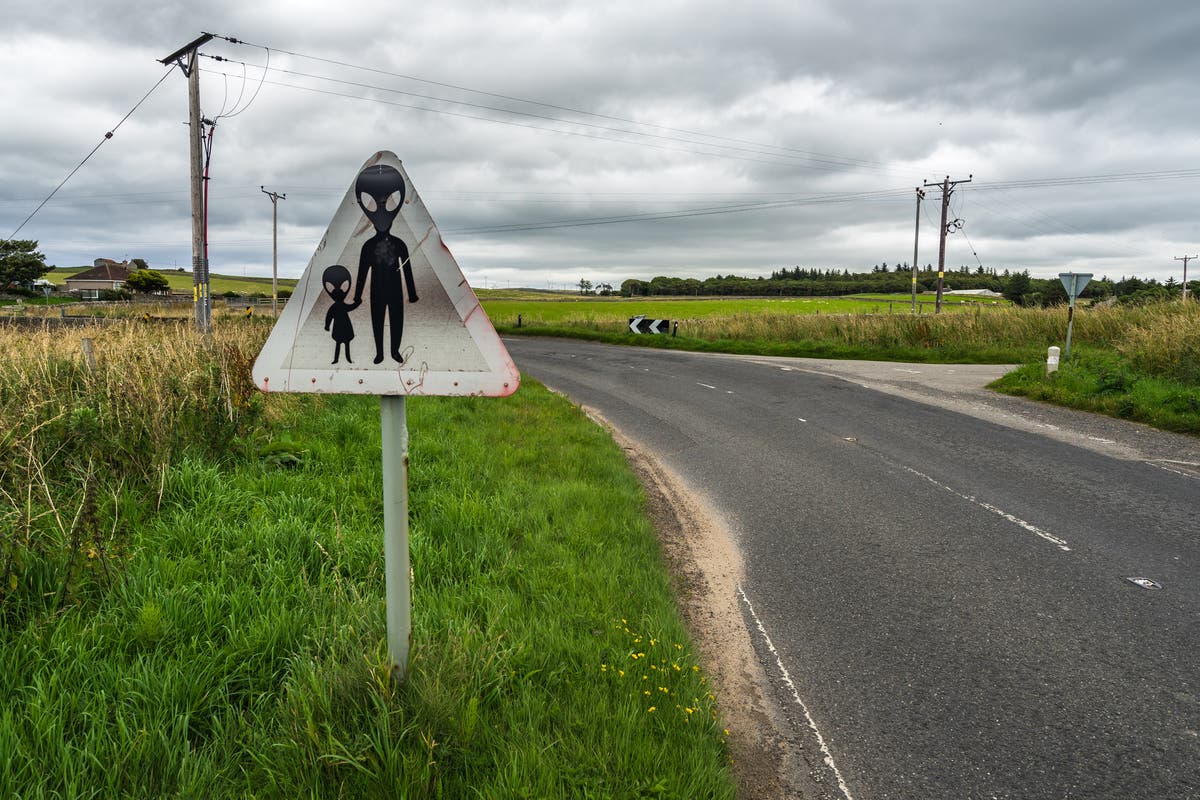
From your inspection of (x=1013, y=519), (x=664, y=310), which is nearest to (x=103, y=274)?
(x=664, y=310)

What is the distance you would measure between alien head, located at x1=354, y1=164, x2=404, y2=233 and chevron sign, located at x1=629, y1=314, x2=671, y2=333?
26874mm

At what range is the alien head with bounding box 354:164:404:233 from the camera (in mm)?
2367

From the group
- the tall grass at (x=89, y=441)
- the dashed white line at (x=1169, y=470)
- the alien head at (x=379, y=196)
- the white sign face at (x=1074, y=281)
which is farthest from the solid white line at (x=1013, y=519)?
the white sign face at (x=1074, y=281)

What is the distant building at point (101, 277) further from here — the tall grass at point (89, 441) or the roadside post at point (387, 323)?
the roadside post at point (387, 323)

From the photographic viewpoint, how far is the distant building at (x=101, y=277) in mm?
91688

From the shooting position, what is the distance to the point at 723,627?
4.06 m

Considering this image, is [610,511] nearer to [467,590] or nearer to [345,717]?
[467,590]

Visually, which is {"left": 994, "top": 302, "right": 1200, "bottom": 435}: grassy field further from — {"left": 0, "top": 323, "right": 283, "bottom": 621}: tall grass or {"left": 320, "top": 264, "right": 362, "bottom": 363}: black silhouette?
{"left": 0, "top": 323, "right": 283, "bottom": 621}: tall grass

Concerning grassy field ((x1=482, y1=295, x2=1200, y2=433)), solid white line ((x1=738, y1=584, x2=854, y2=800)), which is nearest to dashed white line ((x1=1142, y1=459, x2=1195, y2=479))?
grassy field ((x1=482, y1=295, x2=1200, y2=433))

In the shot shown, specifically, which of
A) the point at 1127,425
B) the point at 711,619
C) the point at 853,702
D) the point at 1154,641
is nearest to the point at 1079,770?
the point at 853,702

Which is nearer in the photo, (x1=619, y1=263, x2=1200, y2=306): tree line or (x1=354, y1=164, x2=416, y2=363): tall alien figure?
(x1=354, y1=164, x2=416, y2=363): tall alien figure

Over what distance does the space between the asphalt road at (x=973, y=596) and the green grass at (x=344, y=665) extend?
0.89m

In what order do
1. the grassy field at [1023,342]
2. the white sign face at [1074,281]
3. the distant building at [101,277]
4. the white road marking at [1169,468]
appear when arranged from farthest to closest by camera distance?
1. the distant building at [101,277]
2. the white sign face at [1074,281]
3. the grassy field at [1023,342]
4. the white road marking at [1169,468]

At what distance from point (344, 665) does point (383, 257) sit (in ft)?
5.65
